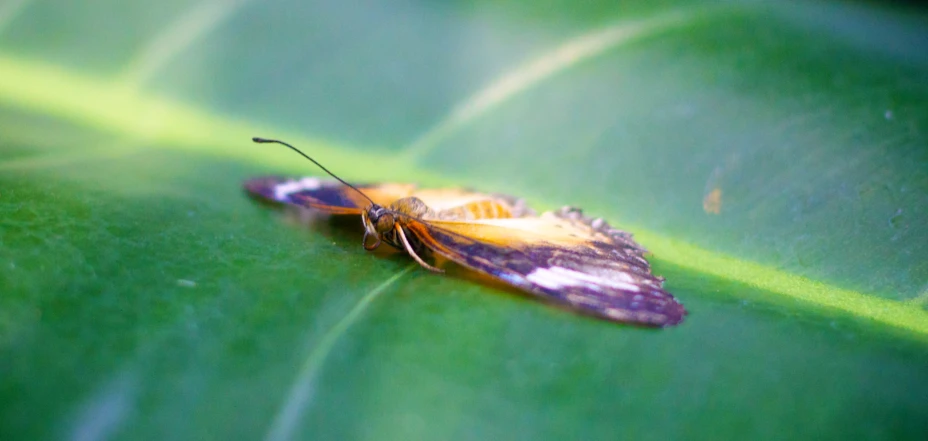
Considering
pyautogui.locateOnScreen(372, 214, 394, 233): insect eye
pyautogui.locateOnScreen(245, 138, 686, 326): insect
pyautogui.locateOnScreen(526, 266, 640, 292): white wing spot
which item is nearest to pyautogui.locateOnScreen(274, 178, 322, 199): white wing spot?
pyautogui.locateOnScreen(245, 138, 686, 326): insect

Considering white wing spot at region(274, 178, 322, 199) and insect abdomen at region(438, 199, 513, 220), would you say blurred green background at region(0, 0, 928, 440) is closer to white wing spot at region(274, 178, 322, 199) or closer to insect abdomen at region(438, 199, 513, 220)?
white wing spot at region(274, 178, 322, 199)

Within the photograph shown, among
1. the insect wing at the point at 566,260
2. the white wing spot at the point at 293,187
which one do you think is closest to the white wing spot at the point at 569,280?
the insect wing at the point at 566,260

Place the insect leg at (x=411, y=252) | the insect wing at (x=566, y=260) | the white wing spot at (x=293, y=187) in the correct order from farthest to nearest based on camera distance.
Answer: the white wing spot at (x=293, y=187)
the insect leg at (x=411, y=252)
the insect wing at (x=566, y=260)

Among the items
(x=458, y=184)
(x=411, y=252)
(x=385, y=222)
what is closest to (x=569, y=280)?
(x=411, y=252)

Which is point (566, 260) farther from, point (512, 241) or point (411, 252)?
point (411, 252)

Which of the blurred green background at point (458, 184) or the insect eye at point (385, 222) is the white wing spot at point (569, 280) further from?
the insect eye at point (385, 222)

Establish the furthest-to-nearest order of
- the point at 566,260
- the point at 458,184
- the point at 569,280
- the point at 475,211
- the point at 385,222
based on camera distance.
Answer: the point at 458,184 → the point at 475,211 → the point at 385,222 → the point at 566,260 → the point at 569,280
